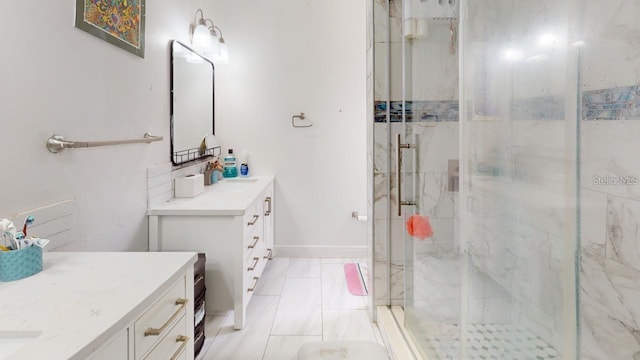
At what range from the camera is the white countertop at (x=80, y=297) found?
Answer: 71cm

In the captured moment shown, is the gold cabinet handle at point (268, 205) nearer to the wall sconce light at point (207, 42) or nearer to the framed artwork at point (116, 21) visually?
the wall sconce light at point (207, 42)

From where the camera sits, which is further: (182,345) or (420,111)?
(420,111)

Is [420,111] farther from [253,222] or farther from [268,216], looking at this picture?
[268,216]

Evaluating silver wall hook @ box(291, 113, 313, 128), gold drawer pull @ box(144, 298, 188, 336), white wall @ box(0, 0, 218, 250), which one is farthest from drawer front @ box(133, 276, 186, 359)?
silver wall hook @ box(291, 113, 313, 128)

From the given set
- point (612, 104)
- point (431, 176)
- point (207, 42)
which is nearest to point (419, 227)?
point (431, 176)

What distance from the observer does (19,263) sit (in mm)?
1016

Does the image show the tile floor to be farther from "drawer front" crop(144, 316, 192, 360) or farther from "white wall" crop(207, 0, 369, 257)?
"drawer front" crop(144, 316, 192, 360)

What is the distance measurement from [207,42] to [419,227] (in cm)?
212

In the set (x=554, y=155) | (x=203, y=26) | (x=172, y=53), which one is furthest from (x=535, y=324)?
(x=203, y=26)

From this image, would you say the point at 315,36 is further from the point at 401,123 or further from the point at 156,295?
the point at 156,295

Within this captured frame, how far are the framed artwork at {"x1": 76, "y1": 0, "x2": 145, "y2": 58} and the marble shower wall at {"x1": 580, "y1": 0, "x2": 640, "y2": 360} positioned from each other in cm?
191

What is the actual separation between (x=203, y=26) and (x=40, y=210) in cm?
201

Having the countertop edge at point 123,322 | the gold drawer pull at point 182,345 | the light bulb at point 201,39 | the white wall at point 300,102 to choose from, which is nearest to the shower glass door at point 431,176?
the gold drawer pull at point 182,345

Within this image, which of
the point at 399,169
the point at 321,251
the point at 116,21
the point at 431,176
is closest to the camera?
the point at 116,21
